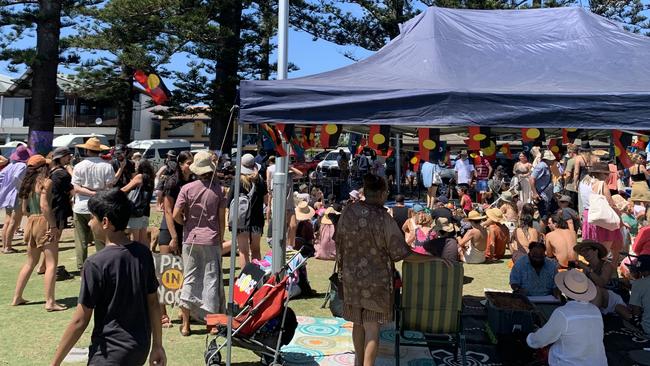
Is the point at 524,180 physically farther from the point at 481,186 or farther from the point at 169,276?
the point at 169,276

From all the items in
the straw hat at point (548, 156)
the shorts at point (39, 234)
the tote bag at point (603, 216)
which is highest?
the straw hat at point (548, 156)

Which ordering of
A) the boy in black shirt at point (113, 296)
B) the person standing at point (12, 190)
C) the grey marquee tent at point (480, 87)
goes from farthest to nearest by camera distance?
the person standing at point (12, 190), the grey marquee tent at point (480, 87), the boy in black shirt at point (113, 296)

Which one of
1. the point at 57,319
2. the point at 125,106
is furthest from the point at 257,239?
the point at 125,106

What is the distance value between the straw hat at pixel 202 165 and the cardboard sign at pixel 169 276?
2.56 ft

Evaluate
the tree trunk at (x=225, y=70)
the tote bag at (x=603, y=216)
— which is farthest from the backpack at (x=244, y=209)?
the tree trunk at (x=225, y=70)

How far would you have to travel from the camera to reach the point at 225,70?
67.8 feet

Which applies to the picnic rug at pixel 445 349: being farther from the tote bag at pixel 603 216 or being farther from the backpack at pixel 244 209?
the backpack at pixel 244 209

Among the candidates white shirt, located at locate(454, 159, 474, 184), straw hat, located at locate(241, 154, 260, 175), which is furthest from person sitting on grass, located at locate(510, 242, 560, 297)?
white shirt, located at locate(454, 159, 474, 184)

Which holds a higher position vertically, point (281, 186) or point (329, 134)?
point (329, 134)

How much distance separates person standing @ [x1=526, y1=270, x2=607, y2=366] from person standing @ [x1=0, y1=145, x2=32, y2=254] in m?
7.59

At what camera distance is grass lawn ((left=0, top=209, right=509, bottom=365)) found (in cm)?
449

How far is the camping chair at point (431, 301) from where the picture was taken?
13.9 feet

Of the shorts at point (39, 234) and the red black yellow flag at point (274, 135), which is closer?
the red black yellow flag at point (274, 135)

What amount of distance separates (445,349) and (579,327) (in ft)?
5.08
